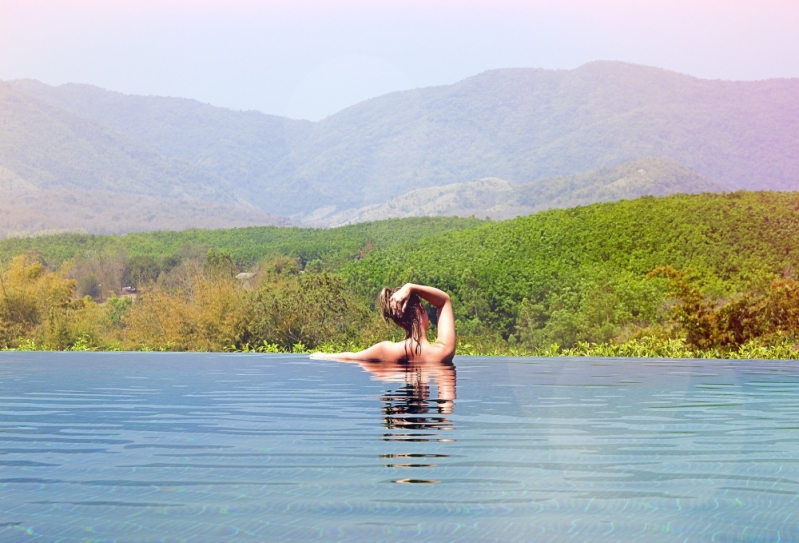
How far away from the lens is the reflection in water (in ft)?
19.4

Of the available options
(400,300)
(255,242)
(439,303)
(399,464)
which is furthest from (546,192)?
(399,464)

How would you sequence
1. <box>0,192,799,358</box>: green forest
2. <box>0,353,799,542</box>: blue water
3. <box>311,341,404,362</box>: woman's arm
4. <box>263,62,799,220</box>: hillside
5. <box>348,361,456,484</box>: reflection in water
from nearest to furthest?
<box>0,353,799,542</box>: blue water
<box>348,361,456,484</box>: reflection in water
<box>311,341,404,362</box>: woman's arm
<box>0,192,799,358</box>: green forest
<box>263,62,799,220</box>: hillside

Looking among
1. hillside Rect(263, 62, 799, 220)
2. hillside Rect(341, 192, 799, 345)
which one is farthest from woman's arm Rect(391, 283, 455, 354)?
hillside Rect(263, 62, 799, 220)

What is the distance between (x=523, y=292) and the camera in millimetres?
27578

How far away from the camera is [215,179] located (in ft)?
462

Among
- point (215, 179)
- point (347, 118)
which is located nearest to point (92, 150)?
point (215, 179)

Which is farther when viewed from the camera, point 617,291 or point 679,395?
point 617,291

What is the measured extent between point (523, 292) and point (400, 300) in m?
15.3

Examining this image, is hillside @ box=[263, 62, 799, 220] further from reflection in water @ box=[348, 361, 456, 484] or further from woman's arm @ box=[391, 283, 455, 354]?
reflection in water @ box=[348, 361, 456, 484]

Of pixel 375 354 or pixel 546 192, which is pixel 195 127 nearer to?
pixel 546 192

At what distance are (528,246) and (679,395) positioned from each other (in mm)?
22147

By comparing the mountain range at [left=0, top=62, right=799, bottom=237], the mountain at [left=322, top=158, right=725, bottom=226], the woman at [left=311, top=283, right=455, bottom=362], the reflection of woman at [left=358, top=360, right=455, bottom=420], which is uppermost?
the mountain range at [left=0, top=62, right=799, bottom=237]

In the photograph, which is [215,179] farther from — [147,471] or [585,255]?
[147,471]

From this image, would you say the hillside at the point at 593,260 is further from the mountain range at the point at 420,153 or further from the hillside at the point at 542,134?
the hillside at the point at 542,134
